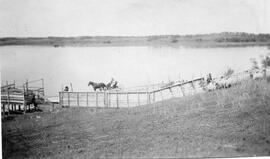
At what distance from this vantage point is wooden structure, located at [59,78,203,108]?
725 cm

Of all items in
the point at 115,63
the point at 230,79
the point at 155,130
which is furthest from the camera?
the point at 230,79

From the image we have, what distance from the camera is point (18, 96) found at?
7.07 m

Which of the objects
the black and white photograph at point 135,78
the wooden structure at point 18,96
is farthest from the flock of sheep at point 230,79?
the wooden structure at point 18,96

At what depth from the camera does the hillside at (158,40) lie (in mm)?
Answer: 6848

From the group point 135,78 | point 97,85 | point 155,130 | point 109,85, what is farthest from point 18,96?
point 155,130

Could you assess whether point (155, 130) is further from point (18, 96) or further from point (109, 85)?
point (18, 96)

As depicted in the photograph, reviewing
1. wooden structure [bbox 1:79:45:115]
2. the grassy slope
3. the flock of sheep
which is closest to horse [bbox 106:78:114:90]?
the grassy slope

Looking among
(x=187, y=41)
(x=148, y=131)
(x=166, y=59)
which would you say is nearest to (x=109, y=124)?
(x=148, y=131)

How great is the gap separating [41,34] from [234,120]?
3.83 meters

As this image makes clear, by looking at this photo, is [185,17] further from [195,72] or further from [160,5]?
[195,72]

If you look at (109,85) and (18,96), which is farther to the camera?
(109,85)

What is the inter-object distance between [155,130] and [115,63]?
1413 mm

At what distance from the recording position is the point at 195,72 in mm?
7562

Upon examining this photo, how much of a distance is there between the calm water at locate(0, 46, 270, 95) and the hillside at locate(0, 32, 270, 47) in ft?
0.32
